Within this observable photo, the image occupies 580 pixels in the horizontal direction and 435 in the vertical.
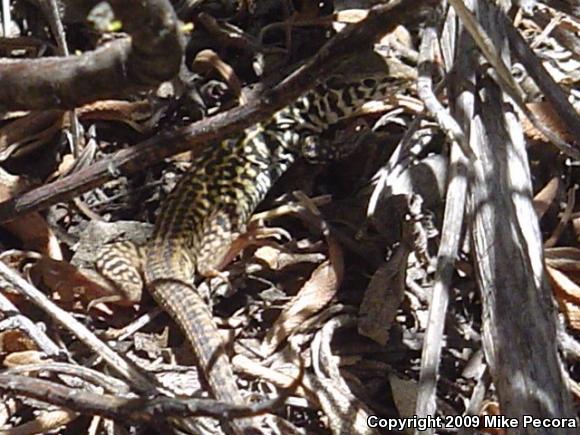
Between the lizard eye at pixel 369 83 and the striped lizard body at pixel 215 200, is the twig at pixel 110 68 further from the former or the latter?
the lizard eye at pixel 369 83

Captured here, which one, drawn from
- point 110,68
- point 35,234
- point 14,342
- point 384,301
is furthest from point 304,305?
point 110,68

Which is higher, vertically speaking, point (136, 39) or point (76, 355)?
point (136, 39)

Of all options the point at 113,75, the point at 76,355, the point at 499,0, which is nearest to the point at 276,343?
the point at 76,355

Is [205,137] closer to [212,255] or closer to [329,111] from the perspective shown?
[212,255]

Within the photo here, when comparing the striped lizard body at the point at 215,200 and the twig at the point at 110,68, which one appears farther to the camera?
the striped lizard body at the point at 215,200

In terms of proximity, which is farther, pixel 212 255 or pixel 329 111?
pixel 329 111

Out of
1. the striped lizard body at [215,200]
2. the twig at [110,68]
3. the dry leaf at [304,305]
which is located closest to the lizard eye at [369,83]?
the striped lizard body at [215,200]

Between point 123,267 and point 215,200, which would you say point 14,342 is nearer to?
point 123,267
